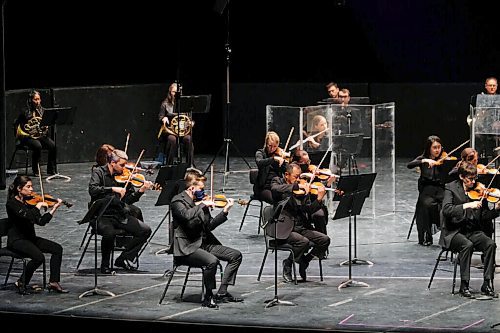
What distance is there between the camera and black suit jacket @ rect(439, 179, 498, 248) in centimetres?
1200

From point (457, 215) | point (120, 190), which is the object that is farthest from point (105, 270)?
point (457, 215)

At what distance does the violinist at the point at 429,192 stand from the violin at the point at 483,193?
2.03 metres

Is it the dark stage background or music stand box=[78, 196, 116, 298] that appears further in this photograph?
the dark stage background

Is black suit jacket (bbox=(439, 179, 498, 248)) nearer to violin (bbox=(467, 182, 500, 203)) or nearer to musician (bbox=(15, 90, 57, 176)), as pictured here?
violin (bbox=(467, 182, 500, 203))

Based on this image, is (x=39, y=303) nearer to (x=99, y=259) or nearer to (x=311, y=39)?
(x=99, y=259)

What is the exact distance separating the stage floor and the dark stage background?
18.8 ft

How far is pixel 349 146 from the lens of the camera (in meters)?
15.7

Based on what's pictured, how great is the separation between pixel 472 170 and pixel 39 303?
4.39m

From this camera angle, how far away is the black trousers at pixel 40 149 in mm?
18859

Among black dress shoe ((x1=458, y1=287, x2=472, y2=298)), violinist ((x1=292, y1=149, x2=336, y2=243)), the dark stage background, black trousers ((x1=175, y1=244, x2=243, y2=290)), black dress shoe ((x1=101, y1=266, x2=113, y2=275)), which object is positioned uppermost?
the dark stage background

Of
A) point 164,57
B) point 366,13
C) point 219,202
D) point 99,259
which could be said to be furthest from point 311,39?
point 219,202

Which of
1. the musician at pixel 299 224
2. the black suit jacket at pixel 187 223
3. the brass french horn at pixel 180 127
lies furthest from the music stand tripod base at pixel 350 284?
the brass french horn at pixel 180 127

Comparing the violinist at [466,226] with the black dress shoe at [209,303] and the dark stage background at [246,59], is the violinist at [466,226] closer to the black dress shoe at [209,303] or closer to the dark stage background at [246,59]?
the black dress shoe at [209,303]

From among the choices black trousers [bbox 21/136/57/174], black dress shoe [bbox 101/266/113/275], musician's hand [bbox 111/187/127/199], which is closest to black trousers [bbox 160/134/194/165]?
black trousers [bbox 21/136/57/174]
